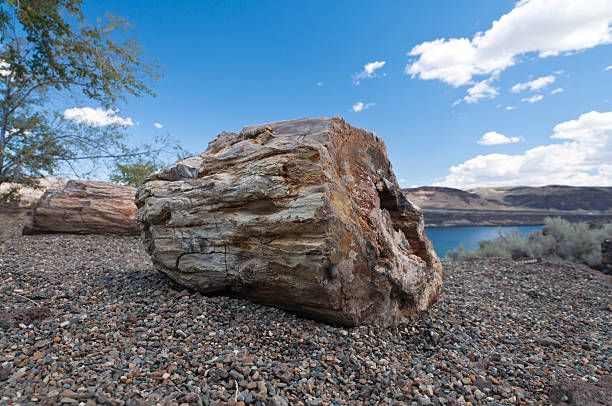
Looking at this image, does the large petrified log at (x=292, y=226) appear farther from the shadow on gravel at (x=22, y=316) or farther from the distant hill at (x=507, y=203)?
the distant hill at (x=507, y=203)

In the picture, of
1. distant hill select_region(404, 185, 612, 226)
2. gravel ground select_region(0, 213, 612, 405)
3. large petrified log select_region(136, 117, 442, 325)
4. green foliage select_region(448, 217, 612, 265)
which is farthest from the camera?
distant hill select_region(404, 185, 612, 226)

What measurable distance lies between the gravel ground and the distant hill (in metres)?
19.5

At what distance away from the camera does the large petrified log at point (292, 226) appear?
359 centimetres

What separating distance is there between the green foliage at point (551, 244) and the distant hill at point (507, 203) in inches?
405

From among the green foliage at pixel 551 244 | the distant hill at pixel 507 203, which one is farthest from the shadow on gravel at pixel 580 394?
the distant hill at pixel 507 203

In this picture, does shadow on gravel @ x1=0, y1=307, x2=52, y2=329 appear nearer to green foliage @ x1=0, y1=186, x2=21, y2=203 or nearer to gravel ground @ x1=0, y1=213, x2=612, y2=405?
gravel ground @ x1=0, y1=213, x2=612, y2=405

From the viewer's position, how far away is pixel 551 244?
11.8m

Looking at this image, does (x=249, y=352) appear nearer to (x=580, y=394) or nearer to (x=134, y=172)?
(x=580, y=394)

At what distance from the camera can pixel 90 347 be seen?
3098mm

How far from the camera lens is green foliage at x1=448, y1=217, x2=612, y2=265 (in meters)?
11.2

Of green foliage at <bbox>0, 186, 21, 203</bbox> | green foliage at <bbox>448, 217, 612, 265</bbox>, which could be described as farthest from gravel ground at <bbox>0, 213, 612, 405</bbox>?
green foliage at <bbox>0, 186, 21, 203</bbox>

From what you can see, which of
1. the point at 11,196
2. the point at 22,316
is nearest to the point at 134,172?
the point at 11,196

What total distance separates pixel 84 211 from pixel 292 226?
870cm

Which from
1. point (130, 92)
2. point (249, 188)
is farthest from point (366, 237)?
point (130, 92)
